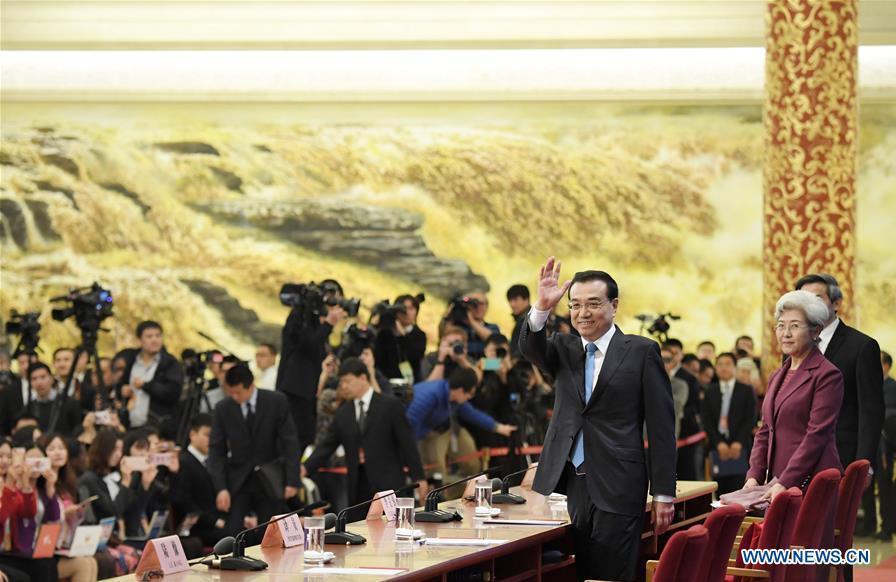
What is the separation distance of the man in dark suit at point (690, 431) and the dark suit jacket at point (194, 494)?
4.18 metres

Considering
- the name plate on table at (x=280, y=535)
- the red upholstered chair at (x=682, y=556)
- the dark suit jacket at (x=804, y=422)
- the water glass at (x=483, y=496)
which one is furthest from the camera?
the water glass at (x=483, y=496)

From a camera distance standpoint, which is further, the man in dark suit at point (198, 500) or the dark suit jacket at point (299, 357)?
the dark suit jacket at point (299, 357)

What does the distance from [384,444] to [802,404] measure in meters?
3.81

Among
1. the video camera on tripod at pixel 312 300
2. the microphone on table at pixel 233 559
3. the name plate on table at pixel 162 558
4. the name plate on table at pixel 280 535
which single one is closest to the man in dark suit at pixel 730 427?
the video camera on tripod at pixel 312 300

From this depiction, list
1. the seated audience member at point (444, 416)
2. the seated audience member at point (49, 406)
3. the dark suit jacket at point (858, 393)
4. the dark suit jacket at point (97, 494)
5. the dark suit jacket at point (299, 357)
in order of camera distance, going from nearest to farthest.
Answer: the dark suit jacket at point (858, 393) < the dark suit jacket at point (97, 494) < the seated audience member at point (444, 416) < the dark suit jacket at point (299, 357) < the seated audience member at point (49, 406)

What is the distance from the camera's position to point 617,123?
14711 mm

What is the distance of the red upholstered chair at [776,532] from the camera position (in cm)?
479

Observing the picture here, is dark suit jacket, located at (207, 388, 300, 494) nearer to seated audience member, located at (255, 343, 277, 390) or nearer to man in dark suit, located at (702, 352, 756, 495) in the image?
seated audience member, located at (255, 343, 277, 390)

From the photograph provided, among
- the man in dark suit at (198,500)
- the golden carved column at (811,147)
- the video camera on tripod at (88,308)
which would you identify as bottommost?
the man in dark suit at (198,500)

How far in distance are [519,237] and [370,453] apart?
631 centimetres

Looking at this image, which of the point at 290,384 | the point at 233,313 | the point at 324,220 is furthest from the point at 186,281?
the point at 290,384

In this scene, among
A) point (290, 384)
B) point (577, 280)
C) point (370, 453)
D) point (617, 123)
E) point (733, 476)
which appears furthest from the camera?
point (617, 123)

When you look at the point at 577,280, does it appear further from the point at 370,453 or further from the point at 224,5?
the point at 224,5

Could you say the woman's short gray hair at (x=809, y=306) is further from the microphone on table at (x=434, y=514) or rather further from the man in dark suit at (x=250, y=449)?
the man in dark suit at (x=250, y=449)
